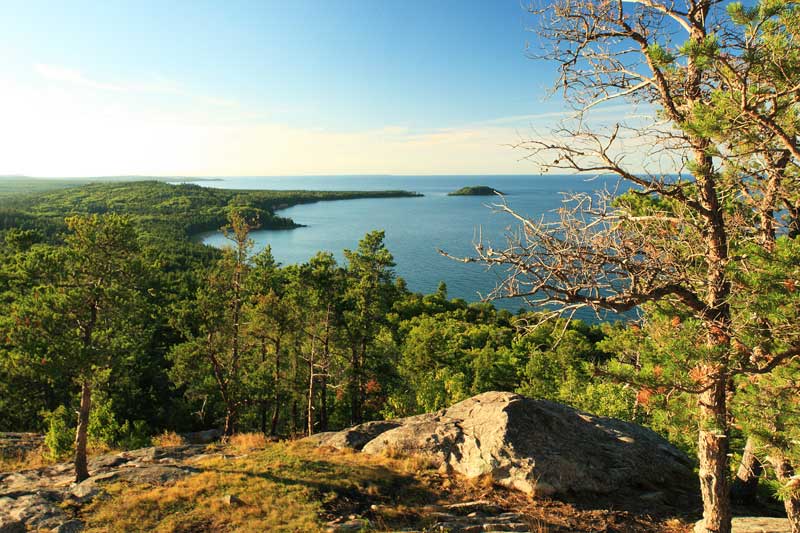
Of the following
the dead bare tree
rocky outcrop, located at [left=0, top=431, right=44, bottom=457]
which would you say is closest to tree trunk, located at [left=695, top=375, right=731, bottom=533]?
the dead bare tree

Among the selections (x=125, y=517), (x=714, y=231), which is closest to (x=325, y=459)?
(x=125, y=517)

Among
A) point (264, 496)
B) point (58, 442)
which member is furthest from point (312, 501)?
point (58, 442)

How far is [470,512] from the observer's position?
11.0m

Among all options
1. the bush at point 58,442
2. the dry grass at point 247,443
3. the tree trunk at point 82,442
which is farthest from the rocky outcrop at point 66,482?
the bush at point 58,442

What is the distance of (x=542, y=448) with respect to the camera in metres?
13.1

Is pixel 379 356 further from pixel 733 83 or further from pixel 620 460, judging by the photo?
pixel 733 83

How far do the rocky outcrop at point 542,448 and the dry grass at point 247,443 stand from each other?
12.3 feet

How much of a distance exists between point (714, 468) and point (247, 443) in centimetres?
1726

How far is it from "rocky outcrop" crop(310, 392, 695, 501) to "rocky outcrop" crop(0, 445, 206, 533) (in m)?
6.46

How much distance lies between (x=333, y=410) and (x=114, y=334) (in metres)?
24.7

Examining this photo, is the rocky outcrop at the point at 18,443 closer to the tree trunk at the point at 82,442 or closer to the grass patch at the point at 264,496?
the tree trunk at the point at 82,442

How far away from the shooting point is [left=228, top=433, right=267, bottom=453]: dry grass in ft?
58.3

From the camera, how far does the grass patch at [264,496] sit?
424 inches

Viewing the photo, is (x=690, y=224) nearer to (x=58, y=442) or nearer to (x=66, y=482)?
(x=66, y=482)
